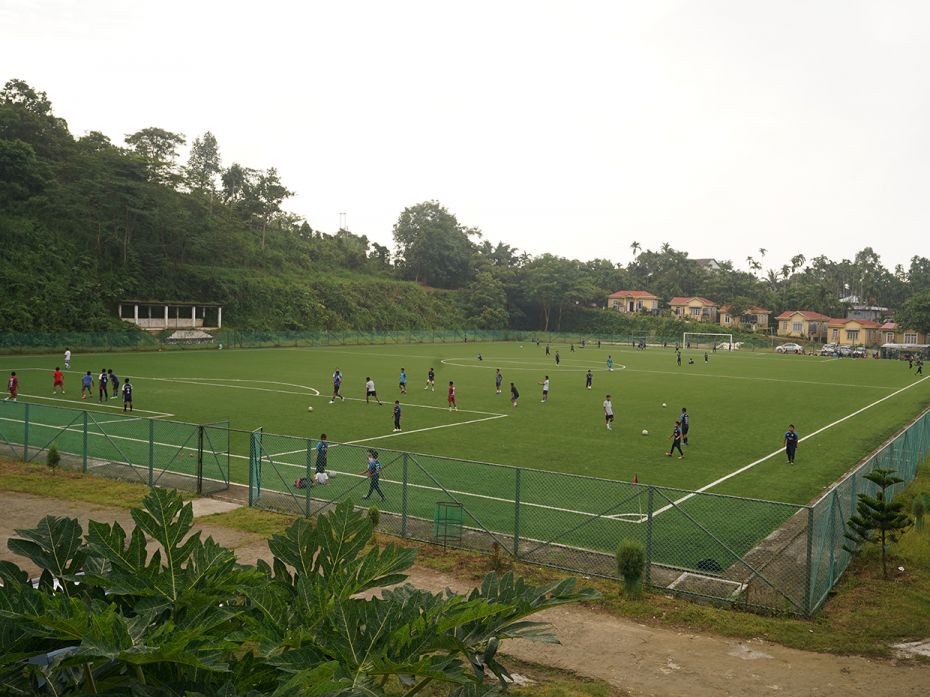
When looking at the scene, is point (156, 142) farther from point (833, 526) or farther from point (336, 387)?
point (833, 526)

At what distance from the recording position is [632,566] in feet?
42.7

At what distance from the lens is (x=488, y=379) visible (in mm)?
52281

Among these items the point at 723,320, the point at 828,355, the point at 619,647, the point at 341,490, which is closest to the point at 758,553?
the point at 619,647

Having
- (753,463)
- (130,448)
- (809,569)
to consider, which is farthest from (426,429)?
(809,569)

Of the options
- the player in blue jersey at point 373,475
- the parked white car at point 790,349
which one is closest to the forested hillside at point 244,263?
the parked white car at point 790,349

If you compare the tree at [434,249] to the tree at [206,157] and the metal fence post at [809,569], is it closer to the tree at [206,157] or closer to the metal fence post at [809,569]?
the tree at [206,157]

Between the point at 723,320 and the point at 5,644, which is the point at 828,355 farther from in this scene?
the point at 5,644

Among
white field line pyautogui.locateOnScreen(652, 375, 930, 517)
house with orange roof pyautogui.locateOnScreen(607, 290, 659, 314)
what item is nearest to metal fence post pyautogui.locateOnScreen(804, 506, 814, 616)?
white field line pyautogui.locateOnScreen(652, 375, 930, 517)

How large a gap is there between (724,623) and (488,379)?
40513mm

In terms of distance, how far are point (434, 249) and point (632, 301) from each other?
3969cm

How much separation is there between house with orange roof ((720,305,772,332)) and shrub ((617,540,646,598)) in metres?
130

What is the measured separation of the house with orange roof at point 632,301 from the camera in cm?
14375

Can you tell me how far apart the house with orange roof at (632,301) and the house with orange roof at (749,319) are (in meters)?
12.9

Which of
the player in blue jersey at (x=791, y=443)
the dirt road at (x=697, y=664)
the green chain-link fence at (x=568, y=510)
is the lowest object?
the dirt road at (x=697, y=664)
